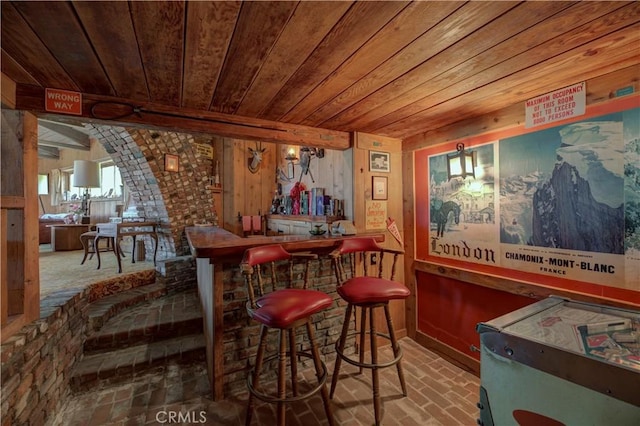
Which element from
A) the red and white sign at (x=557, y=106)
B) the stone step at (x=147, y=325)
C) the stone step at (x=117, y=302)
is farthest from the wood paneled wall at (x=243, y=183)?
the red and white sign at (x=557, y=106)

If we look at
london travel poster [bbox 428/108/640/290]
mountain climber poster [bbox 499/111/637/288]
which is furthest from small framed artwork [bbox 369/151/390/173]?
mountain climber poster [bbox 499/111/637/288]

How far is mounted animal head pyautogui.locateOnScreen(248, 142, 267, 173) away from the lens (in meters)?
4.66

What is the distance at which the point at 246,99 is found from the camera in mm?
1805

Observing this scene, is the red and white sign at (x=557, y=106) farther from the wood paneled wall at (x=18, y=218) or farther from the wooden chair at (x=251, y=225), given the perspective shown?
the wooden chair at (x=251, y=225)

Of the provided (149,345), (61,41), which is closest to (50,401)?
(149,345)

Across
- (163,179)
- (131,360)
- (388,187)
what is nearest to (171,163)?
(163,179)

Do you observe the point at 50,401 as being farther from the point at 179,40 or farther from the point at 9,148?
the point at 179,40

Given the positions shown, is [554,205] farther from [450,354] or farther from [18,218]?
[18,218]

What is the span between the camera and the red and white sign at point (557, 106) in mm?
1620

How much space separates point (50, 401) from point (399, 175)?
329 centimetres

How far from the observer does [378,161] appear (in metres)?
2.68

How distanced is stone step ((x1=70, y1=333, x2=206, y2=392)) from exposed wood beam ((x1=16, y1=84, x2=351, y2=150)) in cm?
188

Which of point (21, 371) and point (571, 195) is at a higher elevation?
point (571, 195)

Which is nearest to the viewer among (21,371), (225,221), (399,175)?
(21,371)
